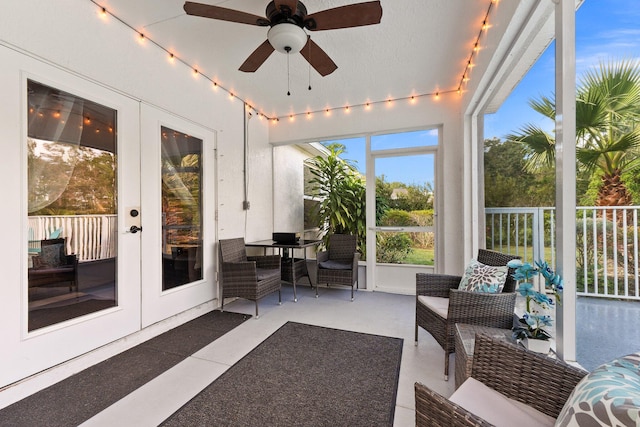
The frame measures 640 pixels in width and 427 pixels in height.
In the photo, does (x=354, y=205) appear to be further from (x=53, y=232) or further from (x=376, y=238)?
(x=53, y=232)

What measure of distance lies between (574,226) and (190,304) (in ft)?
11.5

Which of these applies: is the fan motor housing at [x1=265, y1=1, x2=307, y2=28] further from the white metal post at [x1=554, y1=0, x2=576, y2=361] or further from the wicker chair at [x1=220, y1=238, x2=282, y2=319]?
the wicker chair at [x1=220, y1=238, x2=282, y2=319]

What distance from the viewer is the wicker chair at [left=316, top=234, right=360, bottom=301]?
12.8 ft

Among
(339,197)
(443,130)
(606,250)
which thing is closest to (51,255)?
(339,197)

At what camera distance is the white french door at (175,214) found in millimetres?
2773

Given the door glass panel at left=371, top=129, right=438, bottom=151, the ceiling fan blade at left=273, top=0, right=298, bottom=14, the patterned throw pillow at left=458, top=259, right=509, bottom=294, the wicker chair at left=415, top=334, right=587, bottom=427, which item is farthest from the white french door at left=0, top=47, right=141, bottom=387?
the door glass panel at left=371, top=129, right=438, bottom=151

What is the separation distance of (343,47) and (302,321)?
3022 mm

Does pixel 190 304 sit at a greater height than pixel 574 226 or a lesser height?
lesser

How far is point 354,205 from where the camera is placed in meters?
4.73

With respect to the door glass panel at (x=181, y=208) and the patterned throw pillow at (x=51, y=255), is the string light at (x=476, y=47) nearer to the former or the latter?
the door glass panel at (x=181, y=208)

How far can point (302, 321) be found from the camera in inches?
123

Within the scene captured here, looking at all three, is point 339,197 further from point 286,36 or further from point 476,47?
point 286,36

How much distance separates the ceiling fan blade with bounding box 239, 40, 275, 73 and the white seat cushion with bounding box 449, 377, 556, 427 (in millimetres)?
2592

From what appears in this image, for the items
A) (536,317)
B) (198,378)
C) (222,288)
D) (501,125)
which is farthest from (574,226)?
(222,288)
